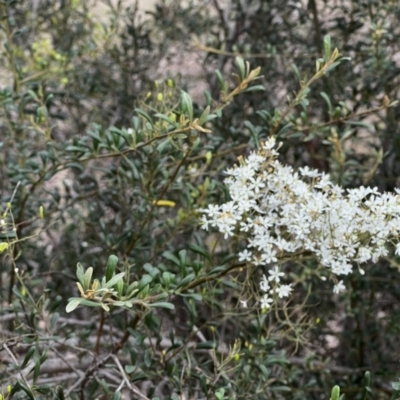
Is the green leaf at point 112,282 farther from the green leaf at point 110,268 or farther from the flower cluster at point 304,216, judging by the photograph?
the flower cluster at point 304,216

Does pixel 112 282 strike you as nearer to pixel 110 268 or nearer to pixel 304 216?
pixel 110 268

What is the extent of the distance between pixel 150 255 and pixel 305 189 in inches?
23.6

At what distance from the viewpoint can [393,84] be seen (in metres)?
1.79

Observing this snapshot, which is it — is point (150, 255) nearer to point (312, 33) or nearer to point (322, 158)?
point (322, 158)

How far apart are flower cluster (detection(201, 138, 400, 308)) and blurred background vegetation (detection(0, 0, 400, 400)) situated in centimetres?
9

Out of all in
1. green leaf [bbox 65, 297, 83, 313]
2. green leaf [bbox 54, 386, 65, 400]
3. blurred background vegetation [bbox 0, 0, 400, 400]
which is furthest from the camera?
blurred background vegetation [bbox 0, 0, 400, 400]

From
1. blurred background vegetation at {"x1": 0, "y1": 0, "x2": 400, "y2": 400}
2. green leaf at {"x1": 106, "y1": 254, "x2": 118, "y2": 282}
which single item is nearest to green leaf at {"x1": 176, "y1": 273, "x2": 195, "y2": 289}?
blurred background vegetation at {"x1": 0, "y1": 0, "x2": 400, "y2": 400}

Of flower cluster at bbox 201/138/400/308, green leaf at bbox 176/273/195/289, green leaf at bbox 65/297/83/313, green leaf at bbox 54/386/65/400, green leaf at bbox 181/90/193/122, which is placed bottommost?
green leaf at bbox 54/386/65/400

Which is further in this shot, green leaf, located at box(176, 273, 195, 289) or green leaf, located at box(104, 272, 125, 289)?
green leaf, located at box(176, 273, 195, 289)

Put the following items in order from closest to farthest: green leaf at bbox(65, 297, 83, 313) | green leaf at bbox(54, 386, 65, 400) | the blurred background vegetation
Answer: green leaf at bbox(65, 297, 83, 313)
green leaf at bbox(54, 386, 65, 400)
the blurred background vegetation

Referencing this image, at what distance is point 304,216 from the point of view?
921mm

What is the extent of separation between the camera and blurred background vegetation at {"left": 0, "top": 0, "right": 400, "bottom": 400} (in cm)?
109

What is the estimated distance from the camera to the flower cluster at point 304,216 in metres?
0.90

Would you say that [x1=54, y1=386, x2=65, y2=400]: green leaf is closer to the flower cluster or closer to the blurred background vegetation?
the blurred background vegetation
